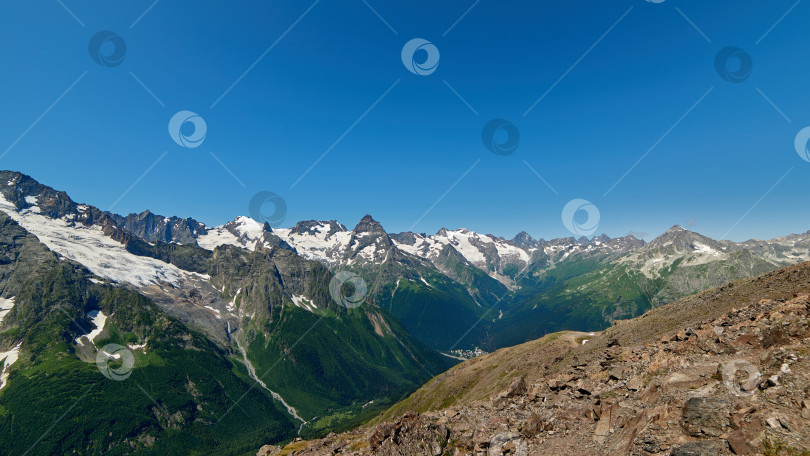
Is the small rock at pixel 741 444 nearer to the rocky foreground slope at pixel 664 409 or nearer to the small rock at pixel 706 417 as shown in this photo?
the rocky foreground slope at pixel 664 409

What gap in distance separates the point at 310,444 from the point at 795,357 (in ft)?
175

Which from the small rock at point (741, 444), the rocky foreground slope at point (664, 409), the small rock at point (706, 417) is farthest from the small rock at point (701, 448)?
the small rock at point (706, 417)

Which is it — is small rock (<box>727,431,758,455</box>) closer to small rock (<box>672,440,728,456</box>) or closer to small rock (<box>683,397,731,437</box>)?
small rock (<box>672,440,728,456</box>)

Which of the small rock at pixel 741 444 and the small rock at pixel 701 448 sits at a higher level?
the small rock at pixel 741 444

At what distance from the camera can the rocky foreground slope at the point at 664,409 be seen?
58.3 ft

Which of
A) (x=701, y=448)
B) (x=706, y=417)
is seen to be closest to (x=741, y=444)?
(x=701, y=448)

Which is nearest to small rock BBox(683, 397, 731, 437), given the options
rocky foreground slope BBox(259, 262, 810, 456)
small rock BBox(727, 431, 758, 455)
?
rocky foreground slope BBox(259, 262, 810, 456)

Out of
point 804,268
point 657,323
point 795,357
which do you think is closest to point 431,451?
point 795,357

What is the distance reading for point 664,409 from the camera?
73.1 feet

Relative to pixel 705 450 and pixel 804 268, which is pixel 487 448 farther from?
pixel 804 268

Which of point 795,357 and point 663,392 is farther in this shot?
point 663,392

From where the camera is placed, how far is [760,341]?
2991 cm

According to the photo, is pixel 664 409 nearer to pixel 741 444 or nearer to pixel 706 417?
pixel 706 417

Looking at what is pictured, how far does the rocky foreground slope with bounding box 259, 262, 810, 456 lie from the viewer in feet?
58.3
